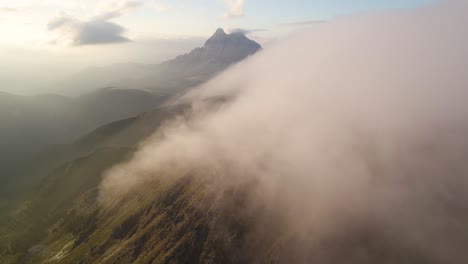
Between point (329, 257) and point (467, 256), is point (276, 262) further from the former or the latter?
point (467, 256)

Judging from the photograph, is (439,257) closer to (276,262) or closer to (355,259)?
(355,259)

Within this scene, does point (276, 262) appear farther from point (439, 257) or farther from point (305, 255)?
point (439, 257)

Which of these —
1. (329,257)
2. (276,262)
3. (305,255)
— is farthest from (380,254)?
(276,262)

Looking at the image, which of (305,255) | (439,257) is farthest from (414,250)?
(305,255)

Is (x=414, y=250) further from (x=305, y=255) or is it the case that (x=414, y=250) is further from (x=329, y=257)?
(x=305, y=255)

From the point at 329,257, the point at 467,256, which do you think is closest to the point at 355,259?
the point at 329,257

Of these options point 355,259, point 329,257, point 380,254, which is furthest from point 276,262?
point 380,254
